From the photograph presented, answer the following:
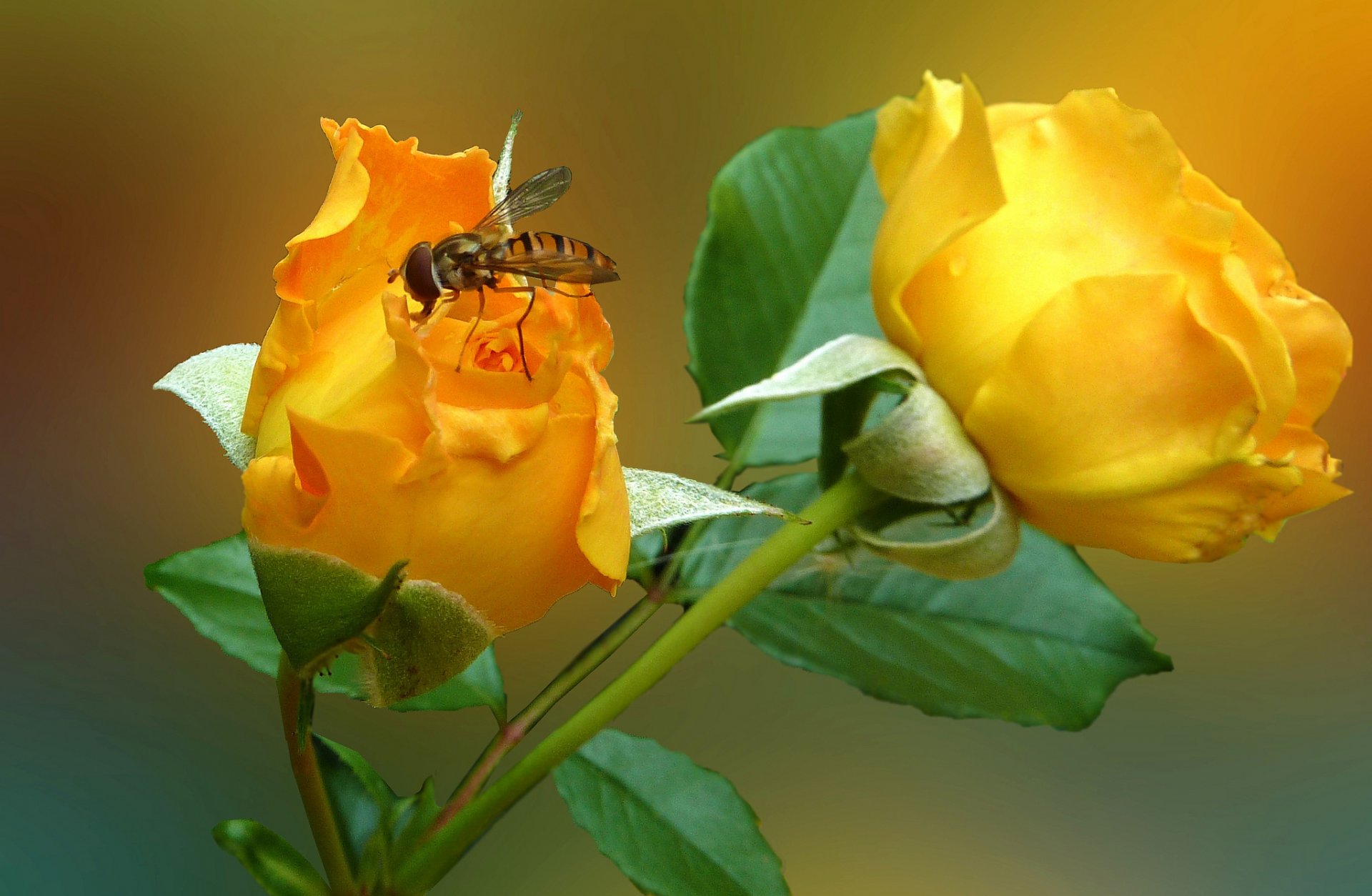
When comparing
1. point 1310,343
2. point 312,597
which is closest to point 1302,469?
point 1310,343

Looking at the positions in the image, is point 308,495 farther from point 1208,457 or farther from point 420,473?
point 1208,457

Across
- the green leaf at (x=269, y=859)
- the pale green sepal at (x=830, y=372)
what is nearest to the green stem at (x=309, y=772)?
the green leaf at (x=269, y=859)

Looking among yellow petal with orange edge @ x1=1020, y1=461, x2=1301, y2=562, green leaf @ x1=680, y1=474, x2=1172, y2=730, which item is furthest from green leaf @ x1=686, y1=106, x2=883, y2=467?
yellow petal with orange edge @ x1=1020, y1=461, x2=1301, y2=562

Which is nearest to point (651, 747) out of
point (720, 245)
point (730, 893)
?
point (730, 893)

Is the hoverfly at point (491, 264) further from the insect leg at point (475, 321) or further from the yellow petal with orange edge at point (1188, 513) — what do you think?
the yellow petal with orange edge at point (1188, 513)

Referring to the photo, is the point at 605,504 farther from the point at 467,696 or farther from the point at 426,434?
the point at 467,696
